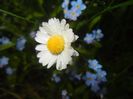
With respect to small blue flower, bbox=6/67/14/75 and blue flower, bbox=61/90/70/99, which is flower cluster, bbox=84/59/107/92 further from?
small blue flower, bbox=6/67/14/75

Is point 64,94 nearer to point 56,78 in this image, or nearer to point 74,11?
point 56,78

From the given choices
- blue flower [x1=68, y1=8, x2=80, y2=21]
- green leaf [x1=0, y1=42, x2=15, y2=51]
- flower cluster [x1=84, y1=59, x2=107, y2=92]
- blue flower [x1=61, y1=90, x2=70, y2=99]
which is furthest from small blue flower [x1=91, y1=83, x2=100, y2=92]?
green leaf [x1=0, y1=42, x2=15, y2=51]

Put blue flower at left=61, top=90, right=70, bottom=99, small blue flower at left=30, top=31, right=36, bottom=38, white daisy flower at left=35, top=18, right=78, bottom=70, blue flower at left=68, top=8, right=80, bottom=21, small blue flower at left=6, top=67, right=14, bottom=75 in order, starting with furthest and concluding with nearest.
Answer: small blue flower at left=6, top=67, right=14, bottom=75, small blue flower at left=30, top=31, right=36, bottom=38, blue flower at left=61, top=90, right=70, bottom=99, blue flower at left=68, top=8, right=80, bottom=21, white daisy flower at left=35, top=18, right=78, bottom=70

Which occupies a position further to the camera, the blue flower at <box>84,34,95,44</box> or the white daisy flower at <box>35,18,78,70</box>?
the blue flower at <box>84,34,95,44</box>

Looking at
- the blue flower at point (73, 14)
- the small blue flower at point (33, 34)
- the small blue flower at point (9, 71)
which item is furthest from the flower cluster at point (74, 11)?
the small blue flower at point (9, 71)

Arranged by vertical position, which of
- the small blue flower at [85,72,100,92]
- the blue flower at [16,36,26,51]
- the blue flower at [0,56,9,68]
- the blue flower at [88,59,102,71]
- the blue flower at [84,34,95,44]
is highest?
the blue flower at [16,36,26,51]

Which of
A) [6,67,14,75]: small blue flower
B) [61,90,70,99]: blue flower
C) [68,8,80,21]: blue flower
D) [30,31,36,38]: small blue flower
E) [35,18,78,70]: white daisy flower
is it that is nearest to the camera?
[35,18,78,70]: white daisy flower

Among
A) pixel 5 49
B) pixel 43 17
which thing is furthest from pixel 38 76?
pixel 43 17

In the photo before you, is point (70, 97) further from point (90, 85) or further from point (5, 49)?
point (5, 49)

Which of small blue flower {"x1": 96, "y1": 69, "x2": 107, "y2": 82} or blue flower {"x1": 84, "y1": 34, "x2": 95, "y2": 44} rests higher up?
blue flower {"x1": 84, "y1": 34, "x2": 95, "y2": 44}
